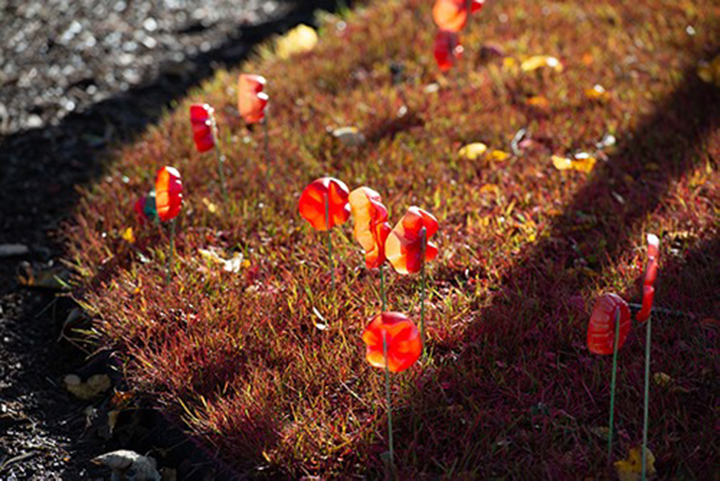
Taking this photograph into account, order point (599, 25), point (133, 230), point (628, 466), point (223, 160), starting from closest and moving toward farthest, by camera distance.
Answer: point (628, 466) < point (133, 230) < point (223, 160) < point (599, 25)

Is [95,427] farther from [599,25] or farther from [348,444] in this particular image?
[599,25]

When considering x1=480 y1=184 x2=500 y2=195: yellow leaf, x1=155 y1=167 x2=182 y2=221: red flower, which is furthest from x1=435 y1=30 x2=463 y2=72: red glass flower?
x1=155 y1=167 x2=182 y2=221: red flower

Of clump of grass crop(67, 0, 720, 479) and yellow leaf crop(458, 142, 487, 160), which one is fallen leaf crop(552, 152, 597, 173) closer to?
clump of grass crop(67, 0, 720, 479)

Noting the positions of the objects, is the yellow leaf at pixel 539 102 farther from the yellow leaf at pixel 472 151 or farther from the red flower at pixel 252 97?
the red flower at pixel 252 97

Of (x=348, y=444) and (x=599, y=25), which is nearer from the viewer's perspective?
(x=348, y=444)

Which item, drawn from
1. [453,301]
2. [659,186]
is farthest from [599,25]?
[453,301]

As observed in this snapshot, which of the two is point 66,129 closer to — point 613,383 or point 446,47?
point 446,47
